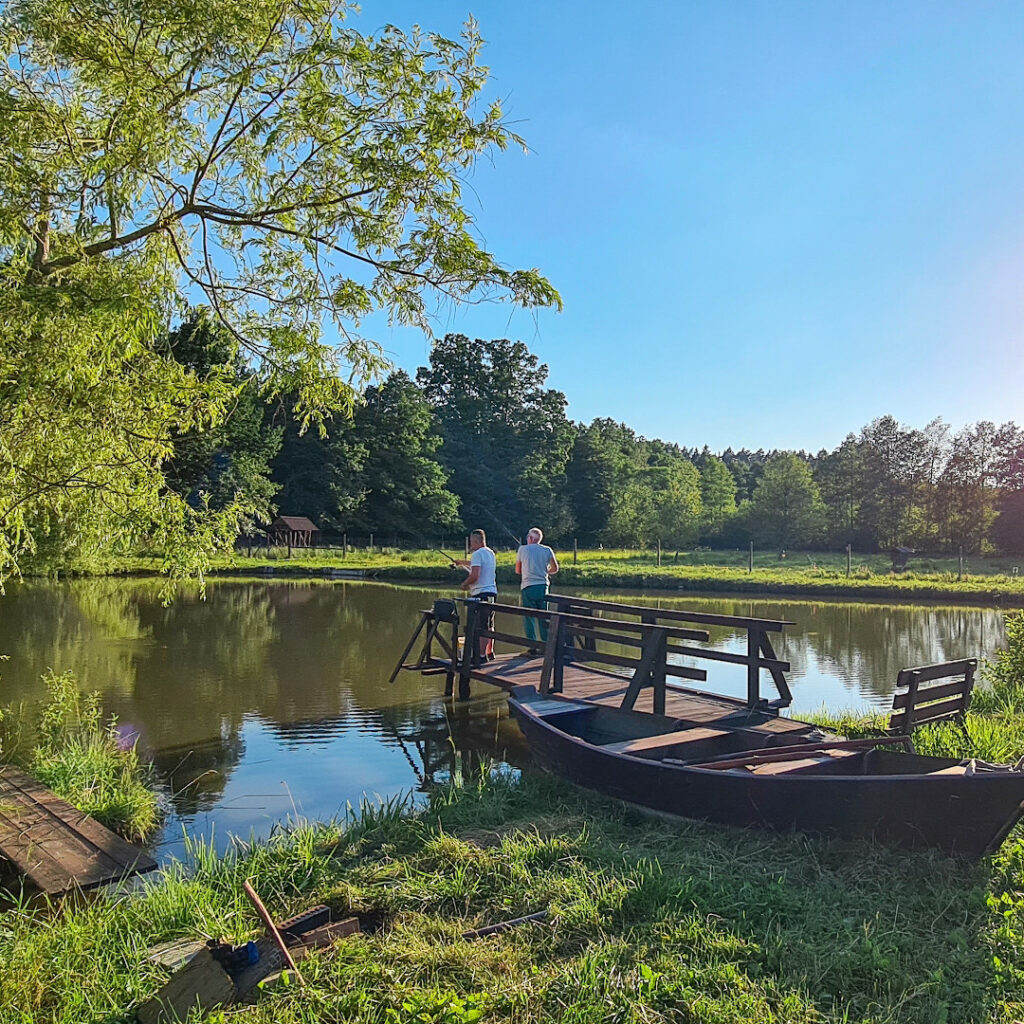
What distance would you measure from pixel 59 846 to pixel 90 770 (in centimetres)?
196

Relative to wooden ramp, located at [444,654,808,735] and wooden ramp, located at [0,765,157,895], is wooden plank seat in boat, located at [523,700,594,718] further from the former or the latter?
wooden ramp, located at [0,765,157,895]

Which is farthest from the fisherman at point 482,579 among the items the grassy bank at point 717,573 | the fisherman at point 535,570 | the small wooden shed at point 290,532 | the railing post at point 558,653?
the small wooden shed at point 290,532

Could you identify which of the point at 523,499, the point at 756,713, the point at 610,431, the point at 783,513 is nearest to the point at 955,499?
the point at 783,513

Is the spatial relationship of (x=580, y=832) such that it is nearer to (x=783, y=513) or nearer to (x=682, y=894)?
(x=682, y=894)

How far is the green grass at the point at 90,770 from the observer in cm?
674

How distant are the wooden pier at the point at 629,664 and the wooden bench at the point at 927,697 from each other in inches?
37.4

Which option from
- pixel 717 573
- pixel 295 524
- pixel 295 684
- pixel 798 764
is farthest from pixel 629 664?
pixel 295 524

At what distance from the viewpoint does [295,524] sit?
49.2 meters

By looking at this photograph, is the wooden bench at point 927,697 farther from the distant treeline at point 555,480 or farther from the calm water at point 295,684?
the distant treeline at point 555,480

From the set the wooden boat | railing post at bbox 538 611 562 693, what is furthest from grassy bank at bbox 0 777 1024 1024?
railing post at bbox 538 611 562 693

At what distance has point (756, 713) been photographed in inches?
320

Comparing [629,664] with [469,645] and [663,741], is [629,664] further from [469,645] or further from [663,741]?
[469,645]

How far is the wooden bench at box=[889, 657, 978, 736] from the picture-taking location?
23.0 ft

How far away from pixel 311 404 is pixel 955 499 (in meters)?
56.7
